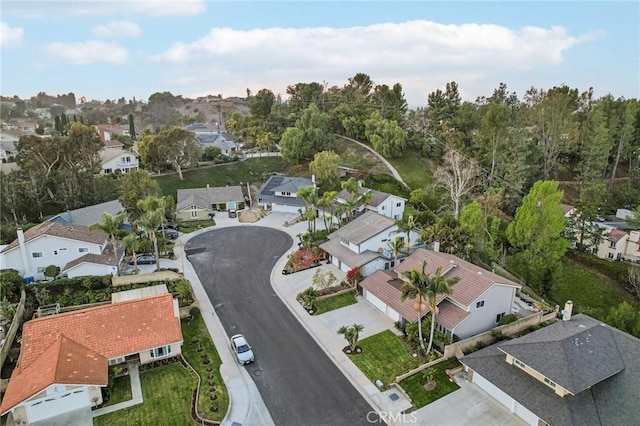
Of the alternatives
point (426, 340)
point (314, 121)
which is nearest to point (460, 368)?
point (426, 340)

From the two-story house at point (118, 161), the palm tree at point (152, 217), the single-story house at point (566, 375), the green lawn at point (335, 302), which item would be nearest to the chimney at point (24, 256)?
the palm tree at point (152, 217)

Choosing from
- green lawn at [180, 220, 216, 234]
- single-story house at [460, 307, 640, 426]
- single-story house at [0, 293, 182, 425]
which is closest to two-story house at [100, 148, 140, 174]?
green lawn at [180, 220, 216, 234]

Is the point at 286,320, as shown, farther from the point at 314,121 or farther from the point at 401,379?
the point at 314,121

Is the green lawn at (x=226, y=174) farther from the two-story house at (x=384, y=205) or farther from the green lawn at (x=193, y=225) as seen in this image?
the two-story house at (x=384, y=205)

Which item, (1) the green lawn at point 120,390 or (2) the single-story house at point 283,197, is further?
(2) the single-story house at point 283,197

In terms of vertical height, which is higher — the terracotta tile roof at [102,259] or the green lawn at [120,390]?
the terracotta tile roof at [102,259]

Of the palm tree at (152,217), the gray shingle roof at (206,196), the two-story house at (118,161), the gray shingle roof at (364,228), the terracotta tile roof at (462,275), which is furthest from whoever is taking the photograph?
the two-story house at (118,161)

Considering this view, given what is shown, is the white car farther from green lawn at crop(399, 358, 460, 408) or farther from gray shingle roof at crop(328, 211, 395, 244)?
gray shingle roof at crop(328, 211, 395, 244)
